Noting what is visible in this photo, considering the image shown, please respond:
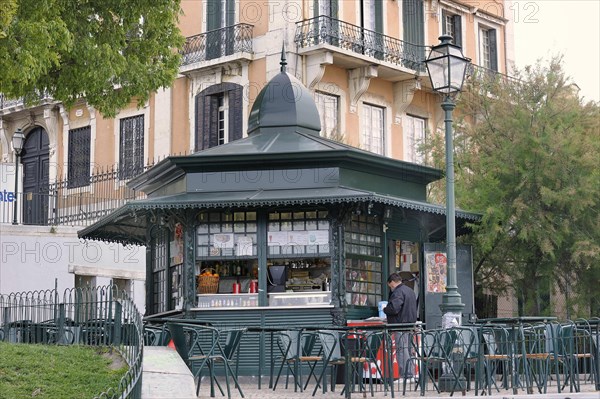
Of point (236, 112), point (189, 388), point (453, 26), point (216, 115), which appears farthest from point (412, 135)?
point (189, 388)

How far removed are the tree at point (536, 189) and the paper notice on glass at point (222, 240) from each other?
5.65 m

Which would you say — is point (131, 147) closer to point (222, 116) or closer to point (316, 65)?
point (222, 116)

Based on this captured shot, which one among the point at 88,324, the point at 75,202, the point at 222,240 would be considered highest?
the point at 75,202

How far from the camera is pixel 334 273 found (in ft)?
63.8

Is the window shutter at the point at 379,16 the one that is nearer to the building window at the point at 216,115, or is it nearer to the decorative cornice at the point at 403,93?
the decorative cornice at the point at 403,93

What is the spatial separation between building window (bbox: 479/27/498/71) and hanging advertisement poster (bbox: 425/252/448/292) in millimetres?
19605

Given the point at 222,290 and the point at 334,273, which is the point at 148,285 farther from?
the point at 334,273

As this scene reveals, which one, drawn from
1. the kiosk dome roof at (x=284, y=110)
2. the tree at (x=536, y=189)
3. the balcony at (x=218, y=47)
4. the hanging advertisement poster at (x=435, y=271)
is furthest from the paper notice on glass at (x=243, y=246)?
the balcony at (x=218, y=47)

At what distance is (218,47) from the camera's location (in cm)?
3334

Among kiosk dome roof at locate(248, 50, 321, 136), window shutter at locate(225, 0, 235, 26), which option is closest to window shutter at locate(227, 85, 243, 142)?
window shutter at locate(225, 0, 235, 26)

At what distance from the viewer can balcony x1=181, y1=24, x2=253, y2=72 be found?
108 ft

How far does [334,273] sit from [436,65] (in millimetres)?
3877

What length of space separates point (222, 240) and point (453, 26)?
20.6 meters

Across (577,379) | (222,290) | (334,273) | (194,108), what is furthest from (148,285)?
(194,108)
